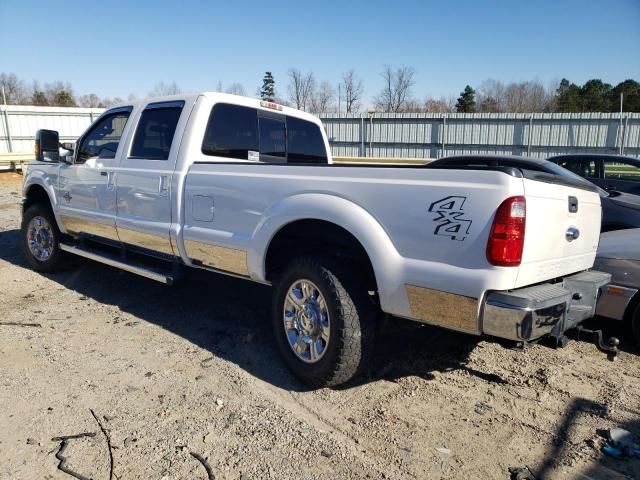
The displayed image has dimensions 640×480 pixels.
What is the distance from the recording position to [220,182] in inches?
148

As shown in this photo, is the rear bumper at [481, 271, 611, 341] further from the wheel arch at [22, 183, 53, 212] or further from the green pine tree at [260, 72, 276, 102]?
the green pine tree at [260, 72, 276, 102]

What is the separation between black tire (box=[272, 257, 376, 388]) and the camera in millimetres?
3121

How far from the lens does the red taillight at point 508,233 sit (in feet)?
8.14

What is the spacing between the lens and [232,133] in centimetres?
451

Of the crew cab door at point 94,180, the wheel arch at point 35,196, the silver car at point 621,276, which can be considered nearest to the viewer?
the silver car at point 621,276

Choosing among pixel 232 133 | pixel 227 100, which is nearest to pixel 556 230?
pixel 232 133

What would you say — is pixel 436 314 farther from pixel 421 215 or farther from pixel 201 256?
pixel 201 256

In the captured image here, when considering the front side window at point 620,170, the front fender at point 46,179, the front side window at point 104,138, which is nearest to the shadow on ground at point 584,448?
the front side window at point 104,138

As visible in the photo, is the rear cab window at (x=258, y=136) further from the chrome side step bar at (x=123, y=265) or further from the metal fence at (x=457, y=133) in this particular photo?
the metal fence at (x=457, y=133)

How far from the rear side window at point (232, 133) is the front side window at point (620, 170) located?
6348 mm

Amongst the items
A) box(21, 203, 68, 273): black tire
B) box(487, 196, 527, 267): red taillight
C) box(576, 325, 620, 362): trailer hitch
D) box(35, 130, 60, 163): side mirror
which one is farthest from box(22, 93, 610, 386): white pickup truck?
box(21, 203, 68, 273): black tire

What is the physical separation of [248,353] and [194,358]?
16.7 inches

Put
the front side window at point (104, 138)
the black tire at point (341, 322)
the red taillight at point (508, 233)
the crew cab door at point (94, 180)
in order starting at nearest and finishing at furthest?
the red taillight at point (508, 233)
the black tire at point (341, 322)
the crew cab door at point (94, 180)
the front side window at point (104, 138)

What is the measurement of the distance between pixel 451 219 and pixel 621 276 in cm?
234
